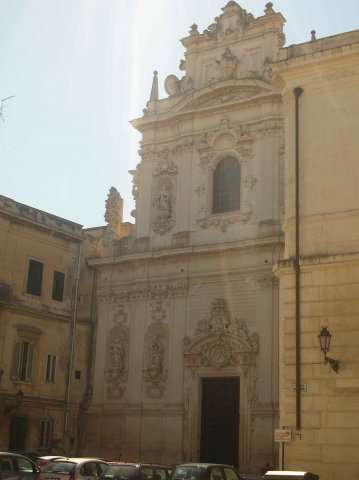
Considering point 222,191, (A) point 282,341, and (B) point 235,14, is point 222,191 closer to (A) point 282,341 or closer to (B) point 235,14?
(B) point 235,14

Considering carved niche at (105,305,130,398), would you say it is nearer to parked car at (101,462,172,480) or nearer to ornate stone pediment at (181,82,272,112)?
ornate stone pediment at (181,82,272,112)

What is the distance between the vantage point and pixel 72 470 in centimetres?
1747

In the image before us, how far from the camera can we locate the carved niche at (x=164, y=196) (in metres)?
32.3

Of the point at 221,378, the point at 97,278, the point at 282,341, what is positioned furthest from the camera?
the point at 97,278

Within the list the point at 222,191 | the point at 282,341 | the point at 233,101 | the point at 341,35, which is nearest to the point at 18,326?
the point at 222,191

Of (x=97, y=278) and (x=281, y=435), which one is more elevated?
(x=97, y=278)

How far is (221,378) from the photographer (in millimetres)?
29156

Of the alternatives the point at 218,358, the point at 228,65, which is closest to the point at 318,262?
the point at 218,358

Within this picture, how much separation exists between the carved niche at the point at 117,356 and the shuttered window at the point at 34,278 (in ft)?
11.5

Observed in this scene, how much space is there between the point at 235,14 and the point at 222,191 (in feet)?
26.9

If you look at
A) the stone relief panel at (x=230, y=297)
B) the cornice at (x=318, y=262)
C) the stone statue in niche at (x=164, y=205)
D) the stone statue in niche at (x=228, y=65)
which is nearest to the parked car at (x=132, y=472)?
the cornice at (x=318, y=262)

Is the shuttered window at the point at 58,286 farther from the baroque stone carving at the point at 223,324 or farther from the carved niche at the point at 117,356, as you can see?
the baroque stone carving at the point at 223,324

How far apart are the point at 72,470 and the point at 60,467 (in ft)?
1.12

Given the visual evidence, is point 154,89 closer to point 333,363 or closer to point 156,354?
point 156,354
